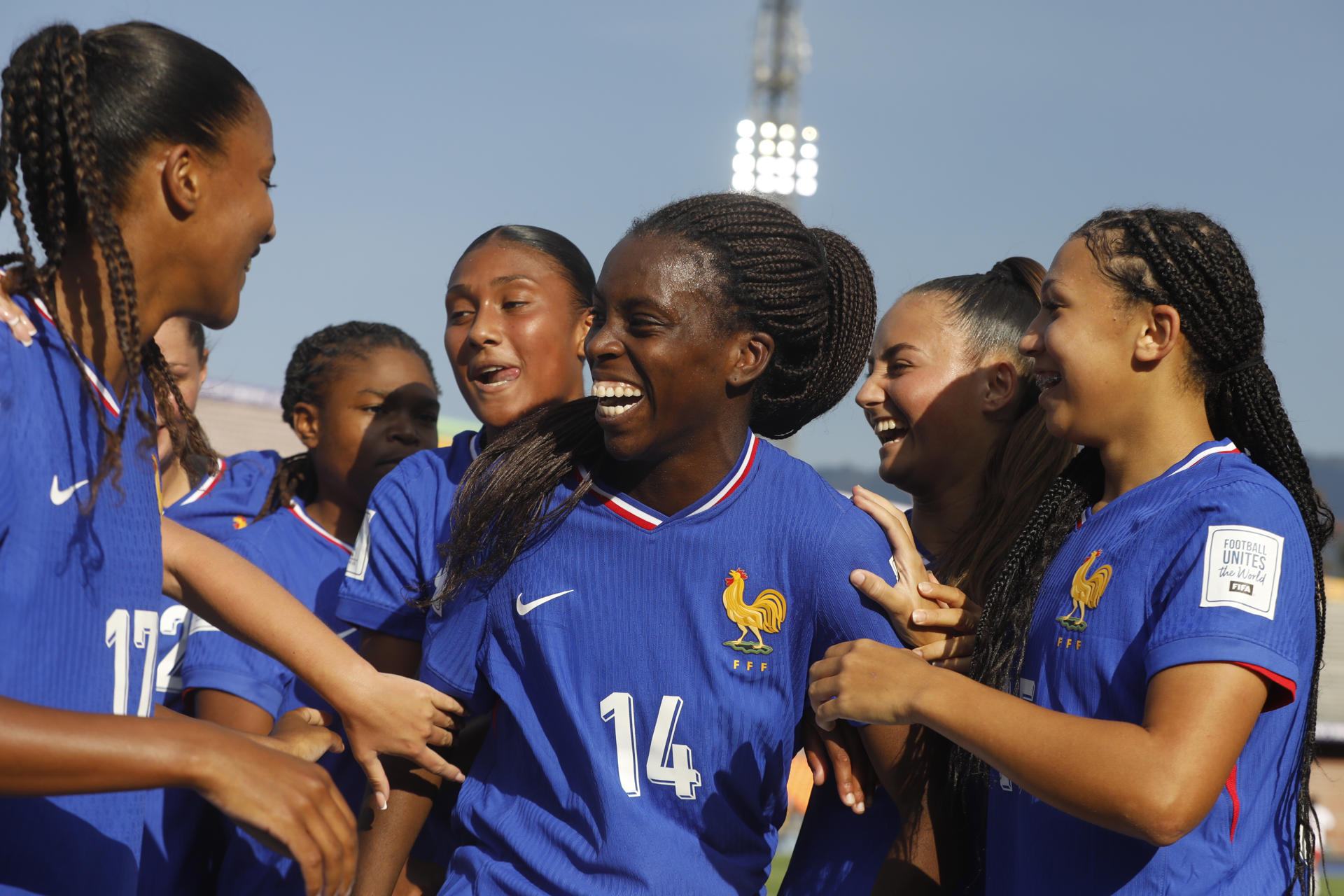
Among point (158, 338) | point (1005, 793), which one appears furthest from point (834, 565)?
point (158, 338)

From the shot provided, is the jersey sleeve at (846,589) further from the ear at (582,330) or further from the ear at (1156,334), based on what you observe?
the ear at (582,330)

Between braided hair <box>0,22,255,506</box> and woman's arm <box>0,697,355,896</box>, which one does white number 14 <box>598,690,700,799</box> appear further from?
braided hair <box>0,22,255,506</box>

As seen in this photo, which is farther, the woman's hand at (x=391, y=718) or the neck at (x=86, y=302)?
the woman's hand at (x=391, y=718)

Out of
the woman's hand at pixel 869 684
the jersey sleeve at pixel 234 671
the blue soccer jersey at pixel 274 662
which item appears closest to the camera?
the woman's hand at pixel 869 684

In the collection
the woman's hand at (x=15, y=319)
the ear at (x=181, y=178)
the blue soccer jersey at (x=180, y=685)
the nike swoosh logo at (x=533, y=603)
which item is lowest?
the blue soccer jersey at (x=180, y=685)

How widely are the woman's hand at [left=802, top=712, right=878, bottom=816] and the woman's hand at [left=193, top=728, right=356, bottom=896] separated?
1.13 m

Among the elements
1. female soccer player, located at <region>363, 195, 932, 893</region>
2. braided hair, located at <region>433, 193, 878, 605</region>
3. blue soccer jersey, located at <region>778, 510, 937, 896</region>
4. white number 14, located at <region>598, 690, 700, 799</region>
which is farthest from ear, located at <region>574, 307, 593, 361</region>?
blue soccer jersey, located at <region>778, 510, 937, 896</region>

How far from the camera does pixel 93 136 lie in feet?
5.97

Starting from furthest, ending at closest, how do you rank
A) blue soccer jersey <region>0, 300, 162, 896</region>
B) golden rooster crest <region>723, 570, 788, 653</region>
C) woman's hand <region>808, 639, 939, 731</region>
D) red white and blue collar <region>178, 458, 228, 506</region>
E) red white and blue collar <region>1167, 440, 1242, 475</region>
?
red white and blue collar <region>178, 458, 228, 506</region> → golden rooster crest <region>723, 570, 788, 653</region> → red white and blue collar <region>1167, 440, 1242, 475</region> → woman's hand <region>808, 639, 939, 731</region> → blue soccer jersey <region>0, 300, 162, 896</region>

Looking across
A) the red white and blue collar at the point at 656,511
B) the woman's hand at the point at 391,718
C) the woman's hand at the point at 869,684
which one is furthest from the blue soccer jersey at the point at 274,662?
the woman's hand at the point at 869,684

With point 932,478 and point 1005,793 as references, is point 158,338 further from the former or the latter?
point 1005,793

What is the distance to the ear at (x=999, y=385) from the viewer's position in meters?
3.07

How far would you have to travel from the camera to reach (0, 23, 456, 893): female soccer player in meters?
1.58

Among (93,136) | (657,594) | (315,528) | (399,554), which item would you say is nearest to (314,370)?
(315,528)
